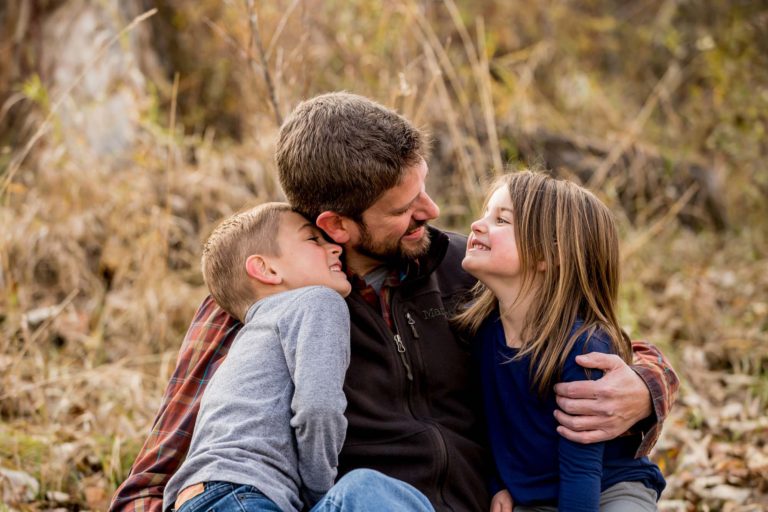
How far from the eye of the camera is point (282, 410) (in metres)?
2.23

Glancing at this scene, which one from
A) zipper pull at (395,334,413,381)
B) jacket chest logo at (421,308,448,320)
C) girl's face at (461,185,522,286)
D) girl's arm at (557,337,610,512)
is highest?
girl's face at (461,185,522,286)

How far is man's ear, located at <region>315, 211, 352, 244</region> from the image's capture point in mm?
2574

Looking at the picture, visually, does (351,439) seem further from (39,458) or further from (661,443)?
(661,443)

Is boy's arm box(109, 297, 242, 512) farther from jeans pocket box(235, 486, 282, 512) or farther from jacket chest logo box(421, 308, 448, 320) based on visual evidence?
jacket chest logo box(421, 308, 448, 320)

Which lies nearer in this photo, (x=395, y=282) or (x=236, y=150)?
(x=395, y=282)

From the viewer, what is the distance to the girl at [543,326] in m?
2.47

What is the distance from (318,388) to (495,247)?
72cm

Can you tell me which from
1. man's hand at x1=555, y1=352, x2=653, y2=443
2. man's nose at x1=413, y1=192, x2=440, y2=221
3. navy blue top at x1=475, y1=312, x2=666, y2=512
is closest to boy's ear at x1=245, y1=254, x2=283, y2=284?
man's nose at x1=413, y1=192, x2=440, y2=221

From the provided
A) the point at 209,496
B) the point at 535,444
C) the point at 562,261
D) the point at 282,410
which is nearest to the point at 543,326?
the point at 562,261

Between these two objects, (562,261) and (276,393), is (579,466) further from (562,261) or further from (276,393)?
(276,393)

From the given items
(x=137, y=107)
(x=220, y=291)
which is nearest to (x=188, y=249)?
(x=137, y=107)

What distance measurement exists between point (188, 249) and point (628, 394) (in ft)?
10.5

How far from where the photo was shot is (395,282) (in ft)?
8.57

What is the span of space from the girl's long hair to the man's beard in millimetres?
308
